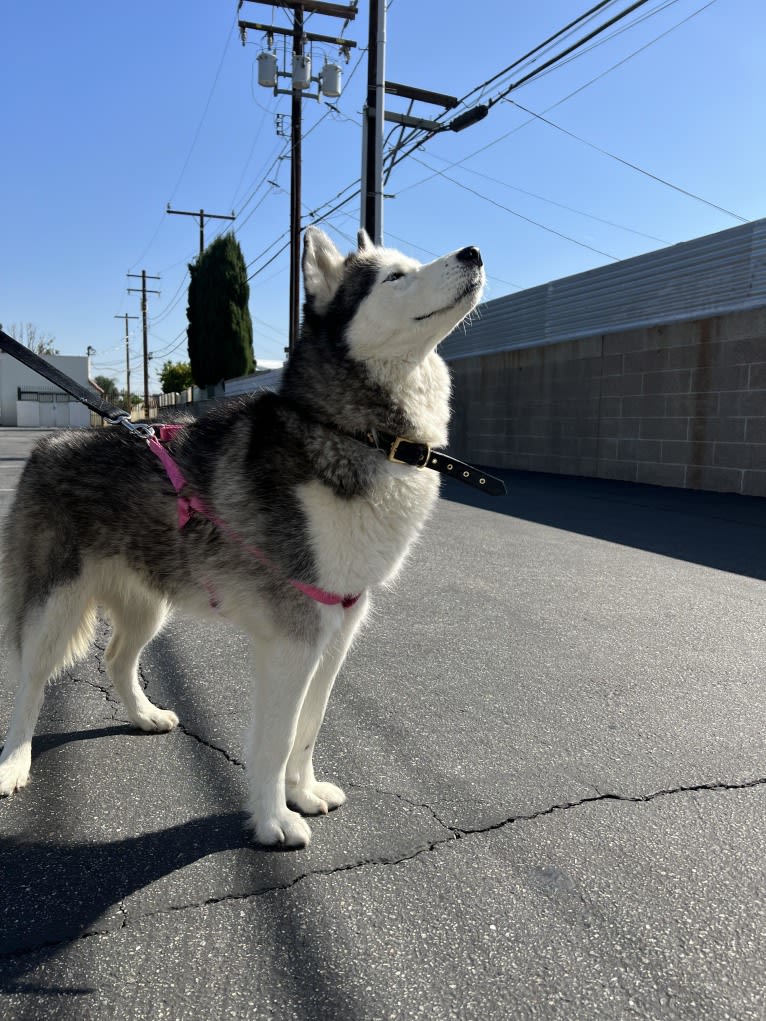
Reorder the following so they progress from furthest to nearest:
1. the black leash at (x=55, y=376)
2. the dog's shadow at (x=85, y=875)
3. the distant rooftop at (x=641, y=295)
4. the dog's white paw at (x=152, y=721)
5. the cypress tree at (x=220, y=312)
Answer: the cypress tree at (x=220, y=312)
the distant rooftop at (x=641, y=295)
the dog's white paw at (x=152, y=721)
the black leash at (x=55, y=376)
the dog's shadow at (x=85, y=875)

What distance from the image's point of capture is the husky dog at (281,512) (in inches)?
86.7

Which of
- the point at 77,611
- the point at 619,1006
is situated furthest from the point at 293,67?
the point at 619,1006

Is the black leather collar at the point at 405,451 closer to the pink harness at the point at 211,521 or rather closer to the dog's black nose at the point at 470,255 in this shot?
the pink harness at the point at 211,521

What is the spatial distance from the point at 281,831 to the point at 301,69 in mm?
23040

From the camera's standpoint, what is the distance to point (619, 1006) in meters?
1.52

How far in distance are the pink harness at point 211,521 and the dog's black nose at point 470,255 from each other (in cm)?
119

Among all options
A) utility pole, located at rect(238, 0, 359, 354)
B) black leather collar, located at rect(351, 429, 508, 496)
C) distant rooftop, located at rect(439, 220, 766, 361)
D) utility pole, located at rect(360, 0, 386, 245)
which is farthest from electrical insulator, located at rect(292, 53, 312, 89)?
black leather collar, located at rect(351, 429, 508, 496)

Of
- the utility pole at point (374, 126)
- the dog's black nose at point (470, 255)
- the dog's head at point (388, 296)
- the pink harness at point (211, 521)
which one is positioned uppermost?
the utility pole at point (374, 126)

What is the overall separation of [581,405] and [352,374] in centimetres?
1239

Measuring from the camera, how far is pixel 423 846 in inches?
83.1

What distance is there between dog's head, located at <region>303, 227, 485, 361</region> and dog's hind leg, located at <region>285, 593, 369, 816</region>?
2.98 ft

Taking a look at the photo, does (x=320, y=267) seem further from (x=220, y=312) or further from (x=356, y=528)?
(x=220, y=312)

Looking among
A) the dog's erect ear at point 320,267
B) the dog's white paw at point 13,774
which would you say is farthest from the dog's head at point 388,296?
the dog's white paw at point 13,774

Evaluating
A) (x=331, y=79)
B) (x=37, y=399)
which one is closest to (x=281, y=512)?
(x=331, y=79)
